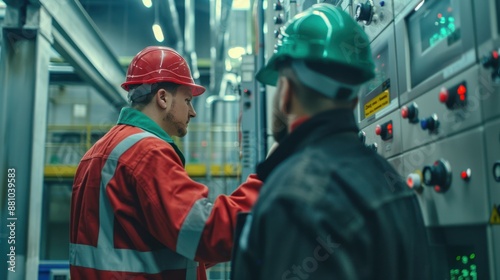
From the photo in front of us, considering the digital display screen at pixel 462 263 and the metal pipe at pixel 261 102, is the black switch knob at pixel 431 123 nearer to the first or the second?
the digital display screen at pixel 462 263

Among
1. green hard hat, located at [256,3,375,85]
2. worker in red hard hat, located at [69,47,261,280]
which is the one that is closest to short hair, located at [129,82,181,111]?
worker in red hard hat, located at [69,47,261,280]

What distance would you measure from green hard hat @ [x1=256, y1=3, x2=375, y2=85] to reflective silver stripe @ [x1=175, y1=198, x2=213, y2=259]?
1.91 ft

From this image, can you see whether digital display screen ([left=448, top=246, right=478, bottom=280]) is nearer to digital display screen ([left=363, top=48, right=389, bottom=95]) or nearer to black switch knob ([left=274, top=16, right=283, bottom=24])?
digital display screen ([left=363, top=48, right=389, bottom=95])

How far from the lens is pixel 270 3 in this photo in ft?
11.7

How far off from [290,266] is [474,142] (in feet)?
1.84

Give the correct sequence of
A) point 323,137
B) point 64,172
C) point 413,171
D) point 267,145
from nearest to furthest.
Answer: point 323,137
point 413,171
point 267,145
point 64,172

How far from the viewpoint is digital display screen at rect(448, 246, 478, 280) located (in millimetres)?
1239

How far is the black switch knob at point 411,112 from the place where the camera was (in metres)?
1.39

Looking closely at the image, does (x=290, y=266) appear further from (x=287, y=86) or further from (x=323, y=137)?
(x=287, y=86)

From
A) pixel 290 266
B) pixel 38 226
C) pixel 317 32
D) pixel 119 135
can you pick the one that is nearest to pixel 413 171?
pixel 317 32

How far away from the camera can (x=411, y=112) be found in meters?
1.40

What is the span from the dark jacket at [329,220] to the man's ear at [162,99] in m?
1.02

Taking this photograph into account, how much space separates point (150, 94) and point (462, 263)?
1.27 meters

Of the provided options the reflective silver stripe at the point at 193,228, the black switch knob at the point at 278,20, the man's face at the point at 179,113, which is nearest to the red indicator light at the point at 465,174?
the reflective silver stripe at the point at 193,228
